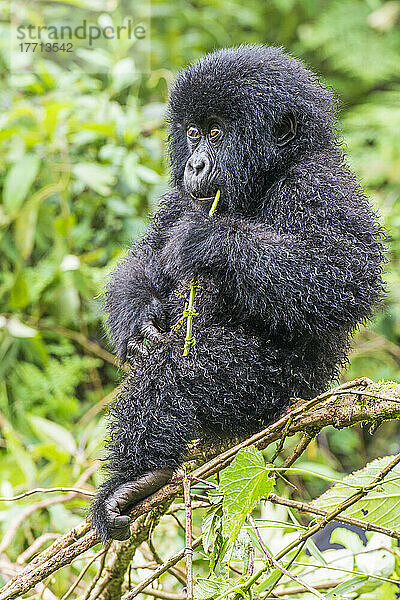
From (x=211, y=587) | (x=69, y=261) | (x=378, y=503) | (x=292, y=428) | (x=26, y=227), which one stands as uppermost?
(x=26, y=227)

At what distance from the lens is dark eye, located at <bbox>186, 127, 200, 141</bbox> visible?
5.43 ft

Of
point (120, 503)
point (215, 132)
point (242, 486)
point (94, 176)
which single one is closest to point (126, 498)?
point (120, 503)

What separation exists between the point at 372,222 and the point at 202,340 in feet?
1.40

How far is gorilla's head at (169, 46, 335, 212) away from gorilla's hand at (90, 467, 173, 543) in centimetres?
61

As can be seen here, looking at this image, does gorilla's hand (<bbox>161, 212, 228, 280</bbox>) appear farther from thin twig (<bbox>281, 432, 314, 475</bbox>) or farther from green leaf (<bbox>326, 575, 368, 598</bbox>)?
green leaf (<bbox>326, 575, 368, 598</bbox>)

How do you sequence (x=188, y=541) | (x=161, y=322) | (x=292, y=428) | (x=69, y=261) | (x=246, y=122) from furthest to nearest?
(x=69, y=261) → (x=161, y=322) → (x=246, y=122) → (x=292, y=428) → (x=188, y=541)

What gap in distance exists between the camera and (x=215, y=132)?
63.7 inches

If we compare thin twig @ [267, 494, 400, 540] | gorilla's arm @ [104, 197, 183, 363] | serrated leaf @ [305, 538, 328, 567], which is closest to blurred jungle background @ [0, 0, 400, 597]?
gorilla's arm @ [104, 197, 183, 363]

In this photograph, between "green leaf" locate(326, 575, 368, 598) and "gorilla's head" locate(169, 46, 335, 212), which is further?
"gorilla's head" locate(169, 46, 335, 212)

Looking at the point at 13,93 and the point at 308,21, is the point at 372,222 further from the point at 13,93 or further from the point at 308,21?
the point at 308,21

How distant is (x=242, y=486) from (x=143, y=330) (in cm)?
59

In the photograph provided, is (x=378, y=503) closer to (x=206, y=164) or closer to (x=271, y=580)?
(x=271, y=580)

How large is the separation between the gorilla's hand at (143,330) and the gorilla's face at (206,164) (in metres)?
0.28

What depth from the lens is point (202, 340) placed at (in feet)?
4.71
